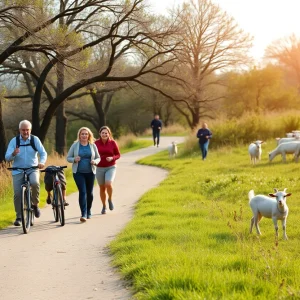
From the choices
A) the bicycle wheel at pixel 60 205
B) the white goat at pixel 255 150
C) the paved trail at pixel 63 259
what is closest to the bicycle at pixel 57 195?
the bicycle wheel at pixel 60 205

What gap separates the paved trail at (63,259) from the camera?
727 centimetres

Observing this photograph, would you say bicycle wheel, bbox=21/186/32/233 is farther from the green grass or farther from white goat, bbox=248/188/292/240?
white goat, bbox=248/188/292/240

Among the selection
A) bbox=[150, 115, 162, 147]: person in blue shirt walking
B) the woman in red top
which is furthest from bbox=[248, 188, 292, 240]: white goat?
bbox=[150, 115, 162, 147]: person in blue shirt walking

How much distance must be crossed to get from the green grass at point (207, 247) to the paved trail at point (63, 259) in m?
0.29

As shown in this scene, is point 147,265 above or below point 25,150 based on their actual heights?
below

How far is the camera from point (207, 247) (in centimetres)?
894

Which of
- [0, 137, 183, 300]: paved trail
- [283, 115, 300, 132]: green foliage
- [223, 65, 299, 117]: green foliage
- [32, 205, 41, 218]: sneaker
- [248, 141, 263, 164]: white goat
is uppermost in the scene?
[223, 65, 299, 117]: green foliage

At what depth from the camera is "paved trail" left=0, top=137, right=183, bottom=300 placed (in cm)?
727

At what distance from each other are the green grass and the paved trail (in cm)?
29

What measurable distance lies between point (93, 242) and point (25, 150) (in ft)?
8.72

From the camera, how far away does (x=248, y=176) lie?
18.2 m

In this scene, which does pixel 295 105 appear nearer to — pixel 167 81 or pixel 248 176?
pixel 167 81

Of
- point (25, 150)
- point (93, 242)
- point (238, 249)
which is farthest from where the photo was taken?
point (25, 150)

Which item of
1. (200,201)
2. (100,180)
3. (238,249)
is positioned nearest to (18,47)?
(100,180)
